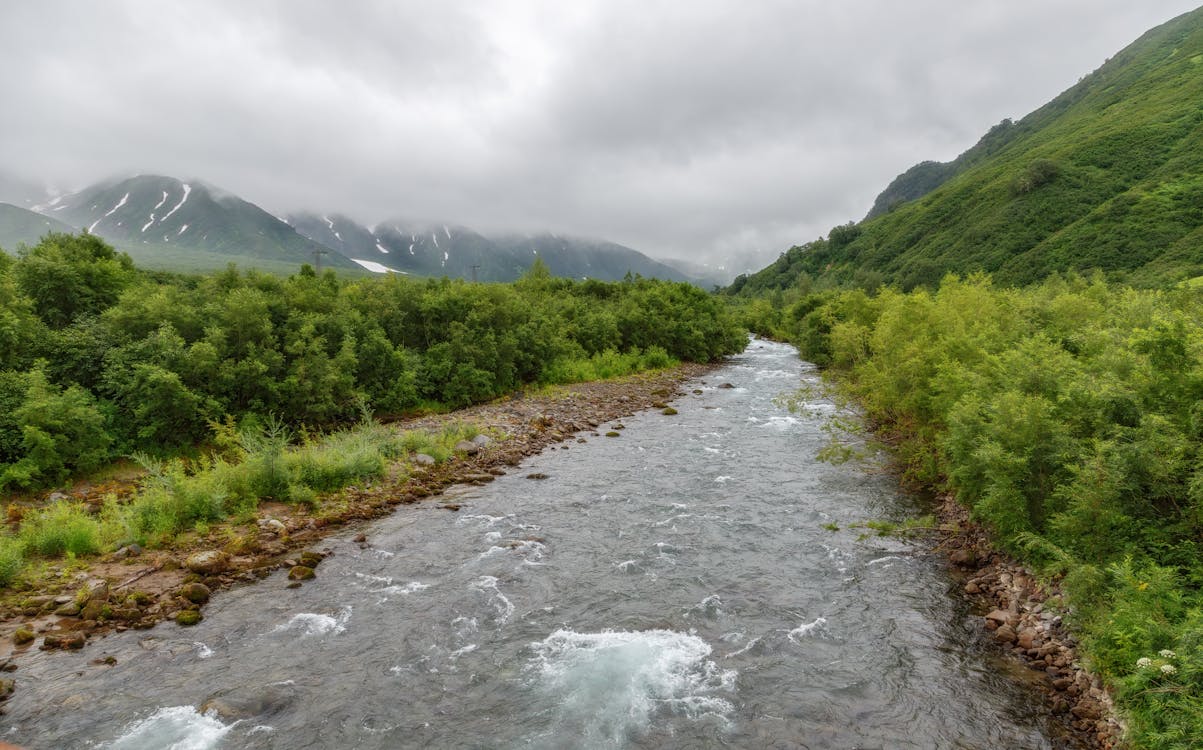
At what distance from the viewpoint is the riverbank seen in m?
12.0

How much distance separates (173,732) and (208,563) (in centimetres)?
603

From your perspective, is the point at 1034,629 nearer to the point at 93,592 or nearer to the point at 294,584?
the point at 294,584

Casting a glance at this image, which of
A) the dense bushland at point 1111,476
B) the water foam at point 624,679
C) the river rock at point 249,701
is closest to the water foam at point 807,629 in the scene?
the water foam at point 624,679

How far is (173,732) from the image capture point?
9.18 metres

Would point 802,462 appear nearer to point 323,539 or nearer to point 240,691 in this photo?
point 323,539

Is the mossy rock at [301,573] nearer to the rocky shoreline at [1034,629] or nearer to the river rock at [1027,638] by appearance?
the rocky shoreline at [1034,629]

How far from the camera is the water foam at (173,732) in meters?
8.88

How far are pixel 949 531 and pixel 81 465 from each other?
96.6ft

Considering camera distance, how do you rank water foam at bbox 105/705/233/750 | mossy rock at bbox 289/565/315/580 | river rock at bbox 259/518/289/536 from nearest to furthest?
water foam at bbox 105/705/233/750 < mossy rock at bbox 289/565/315/580 < river rock at bbox 259/518/289/536

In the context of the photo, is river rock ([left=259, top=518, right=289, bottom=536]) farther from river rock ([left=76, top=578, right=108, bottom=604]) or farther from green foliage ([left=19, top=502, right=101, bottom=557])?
river rock ([left=76, top=578, right=108, bottom=604])

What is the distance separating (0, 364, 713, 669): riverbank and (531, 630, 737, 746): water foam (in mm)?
7814

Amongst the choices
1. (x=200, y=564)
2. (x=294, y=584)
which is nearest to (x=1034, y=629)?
(x=294, y=584)

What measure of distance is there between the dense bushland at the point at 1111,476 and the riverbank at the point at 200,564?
53.8ft

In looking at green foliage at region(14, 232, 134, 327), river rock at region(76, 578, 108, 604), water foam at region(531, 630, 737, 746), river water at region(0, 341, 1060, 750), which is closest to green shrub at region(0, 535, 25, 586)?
river rock at region(76, 578, 108, 604)
